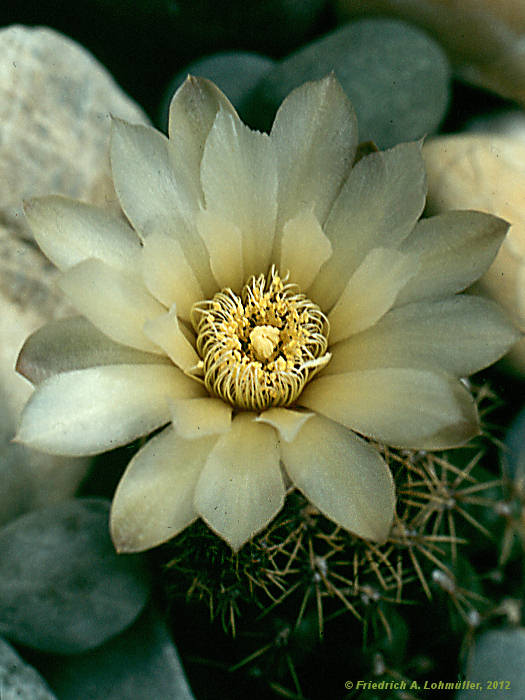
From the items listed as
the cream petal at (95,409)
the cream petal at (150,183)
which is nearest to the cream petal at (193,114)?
the cream petal at (150,183)

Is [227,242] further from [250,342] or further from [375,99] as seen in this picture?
[375,99]

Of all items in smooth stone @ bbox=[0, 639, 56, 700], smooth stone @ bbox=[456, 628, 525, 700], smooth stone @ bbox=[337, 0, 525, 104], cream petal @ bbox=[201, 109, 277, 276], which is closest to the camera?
cream petal @ bbox=[201, 109, 277, 276]

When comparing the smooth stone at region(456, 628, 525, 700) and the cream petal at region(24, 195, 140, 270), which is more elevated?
the cream petal at region(24, 195, 140, 270)

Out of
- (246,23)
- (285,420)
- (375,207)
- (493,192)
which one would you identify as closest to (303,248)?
(375,207)

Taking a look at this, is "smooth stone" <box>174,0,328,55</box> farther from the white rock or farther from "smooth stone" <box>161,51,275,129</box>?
the white rock

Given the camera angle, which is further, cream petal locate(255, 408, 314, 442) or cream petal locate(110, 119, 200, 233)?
cream petal locate(110, 119, 200, 233)

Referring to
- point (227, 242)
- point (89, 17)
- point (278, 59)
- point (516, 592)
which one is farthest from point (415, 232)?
point (89, 17)

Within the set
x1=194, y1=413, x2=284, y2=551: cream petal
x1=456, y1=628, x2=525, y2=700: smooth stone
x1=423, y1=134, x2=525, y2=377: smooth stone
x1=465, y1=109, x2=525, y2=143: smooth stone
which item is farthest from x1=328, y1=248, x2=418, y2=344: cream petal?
x1=465, y1=109, x2=525, y2=143: smooth stone
